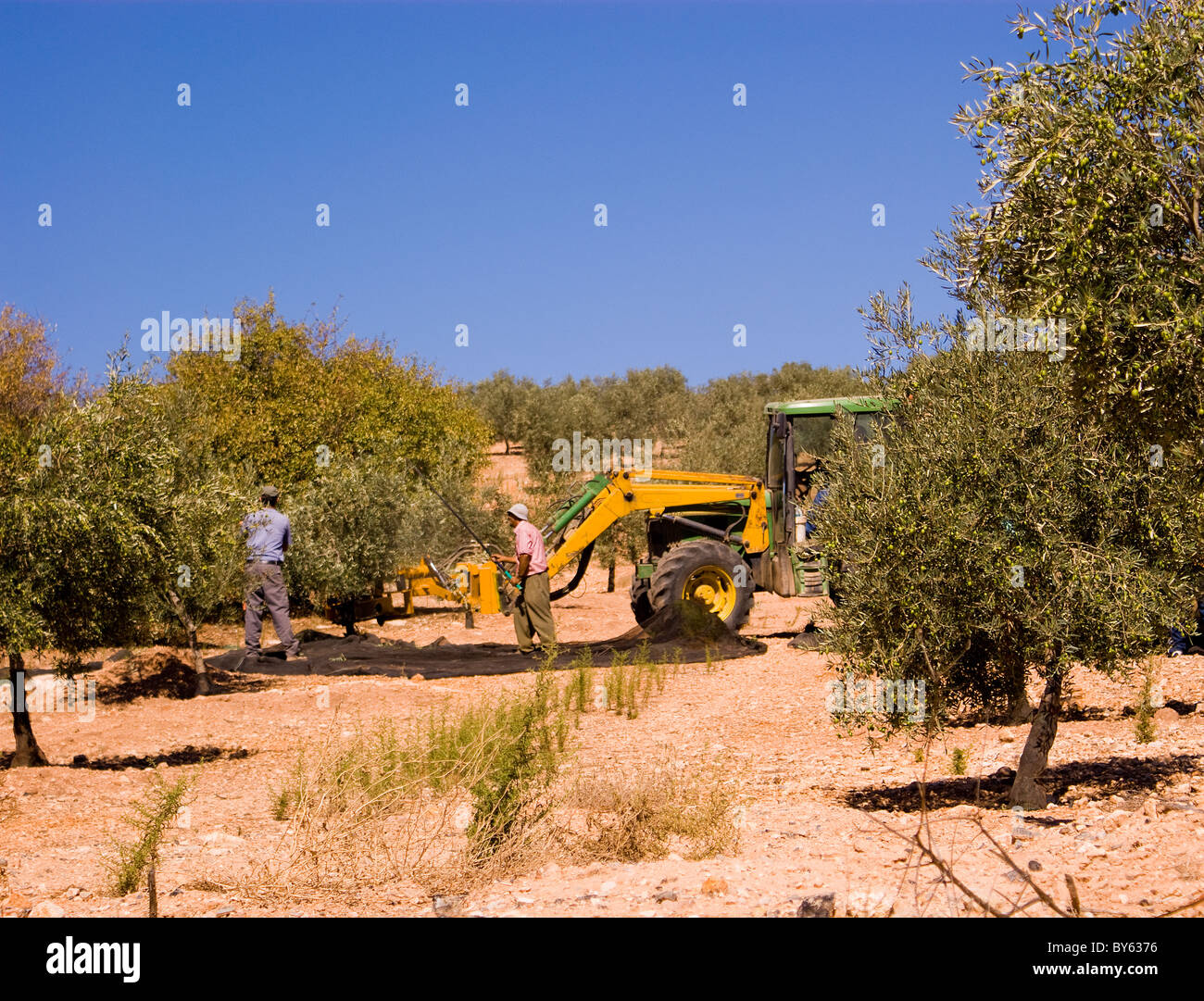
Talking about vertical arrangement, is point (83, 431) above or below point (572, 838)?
above

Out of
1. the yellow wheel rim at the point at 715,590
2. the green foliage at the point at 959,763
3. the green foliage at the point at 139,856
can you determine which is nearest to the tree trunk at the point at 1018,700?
the green foliage at the point at 959,763

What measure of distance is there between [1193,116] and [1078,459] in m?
1.86

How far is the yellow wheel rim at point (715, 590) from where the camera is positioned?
1570cm

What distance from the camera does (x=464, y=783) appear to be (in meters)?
6.31

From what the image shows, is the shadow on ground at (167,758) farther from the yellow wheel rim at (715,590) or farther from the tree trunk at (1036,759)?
the yellow wheel rim at (715,590)

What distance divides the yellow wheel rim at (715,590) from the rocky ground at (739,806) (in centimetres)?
220

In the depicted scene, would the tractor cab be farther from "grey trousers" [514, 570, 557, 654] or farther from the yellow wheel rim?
"grey trousers" [514, 570, 557, 654]

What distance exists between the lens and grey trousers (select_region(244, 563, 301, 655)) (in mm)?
13797

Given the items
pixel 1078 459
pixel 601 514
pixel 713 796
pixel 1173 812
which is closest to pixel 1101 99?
pixel 1078 459

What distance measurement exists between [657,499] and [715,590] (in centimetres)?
150

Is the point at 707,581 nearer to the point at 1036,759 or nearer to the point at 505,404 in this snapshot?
the point at 1036,759

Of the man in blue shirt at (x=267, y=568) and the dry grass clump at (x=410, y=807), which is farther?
the man in blue shirt at (x=267, y=568)

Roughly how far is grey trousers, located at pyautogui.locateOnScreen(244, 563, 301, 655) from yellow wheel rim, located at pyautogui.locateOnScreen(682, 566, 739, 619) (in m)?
5.21
